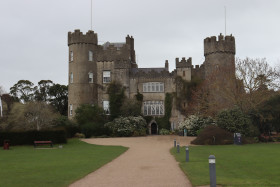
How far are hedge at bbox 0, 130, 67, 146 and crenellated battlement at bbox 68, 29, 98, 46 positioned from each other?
1924 centimetres

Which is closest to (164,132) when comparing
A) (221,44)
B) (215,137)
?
(221,44)

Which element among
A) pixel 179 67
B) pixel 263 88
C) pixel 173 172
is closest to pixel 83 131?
pixel 179 67

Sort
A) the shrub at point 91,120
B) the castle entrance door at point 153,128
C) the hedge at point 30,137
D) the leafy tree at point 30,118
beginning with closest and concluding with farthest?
the hedge at point 30,137 < the leafy tree at point 30,118 < the shrub at point 91,120 < the castle entrance door at point 153,128

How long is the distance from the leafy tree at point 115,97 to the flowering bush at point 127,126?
5.72 feet

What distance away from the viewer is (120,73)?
4828cm

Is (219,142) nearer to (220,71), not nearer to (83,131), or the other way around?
(220,71)

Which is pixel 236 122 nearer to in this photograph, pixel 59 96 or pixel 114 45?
pixel 114 45

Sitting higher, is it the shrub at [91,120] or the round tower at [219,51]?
the round tower at [219,51]

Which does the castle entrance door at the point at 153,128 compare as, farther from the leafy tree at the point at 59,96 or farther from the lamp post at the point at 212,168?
the lamp post at the point at 212,168

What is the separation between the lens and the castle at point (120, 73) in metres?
47.7

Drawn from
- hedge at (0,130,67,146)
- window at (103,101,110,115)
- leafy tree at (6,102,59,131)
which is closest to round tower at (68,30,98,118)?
window at (103,101,110,115)

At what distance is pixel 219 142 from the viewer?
99.8ft

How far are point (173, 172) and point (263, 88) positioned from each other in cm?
2401

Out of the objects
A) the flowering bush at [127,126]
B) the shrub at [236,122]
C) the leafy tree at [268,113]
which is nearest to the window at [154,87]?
the flowering bush at [127,126]
